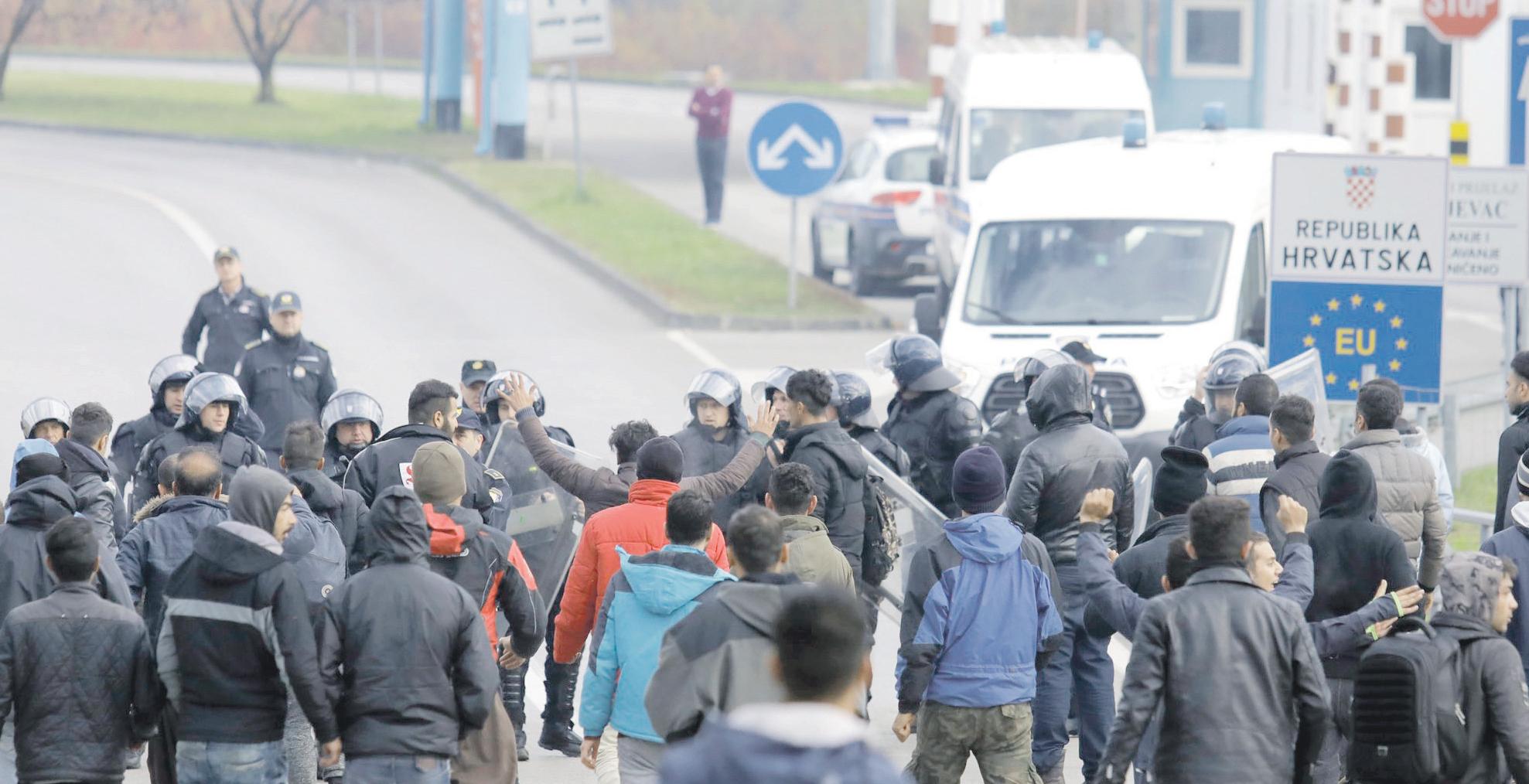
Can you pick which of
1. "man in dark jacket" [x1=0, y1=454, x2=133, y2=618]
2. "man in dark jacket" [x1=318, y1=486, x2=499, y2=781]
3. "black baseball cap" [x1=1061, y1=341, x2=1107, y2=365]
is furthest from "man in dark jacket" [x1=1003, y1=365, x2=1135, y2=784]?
"man in dark jacket" [x1=0, y1=454, x2=133, y2=618]

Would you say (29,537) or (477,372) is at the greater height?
(477,372)

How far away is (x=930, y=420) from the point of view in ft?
32.2

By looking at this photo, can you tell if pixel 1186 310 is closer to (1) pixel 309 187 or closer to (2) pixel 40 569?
(2) pixel 40 569

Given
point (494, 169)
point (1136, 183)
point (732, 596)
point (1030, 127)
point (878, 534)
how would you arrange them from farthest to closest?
point (494, 169), point (1030, 127), point (1136, 183), point (878, 534), point (732, 596)

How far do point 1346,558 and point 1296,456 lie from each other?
0.75 meters

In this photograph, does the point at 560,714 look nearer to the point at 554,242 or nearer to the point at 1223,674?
the point at 1223,674

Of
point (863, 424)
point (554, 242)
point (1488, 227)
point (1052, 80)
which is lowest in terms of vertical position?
point (554, 242)

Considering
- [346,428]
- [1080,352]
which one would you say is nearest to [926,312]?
[1080,352]

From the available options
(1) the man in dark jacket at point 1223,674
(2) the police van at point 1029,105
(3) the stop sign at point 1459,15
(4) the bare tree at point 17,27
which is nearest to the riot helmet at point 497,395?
(1) the man in dark jacket at point 1223,674

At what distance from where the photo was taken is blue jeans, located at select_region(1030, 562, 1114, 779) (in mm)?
8203

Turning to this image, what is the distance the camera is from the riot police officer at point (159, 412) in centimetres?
1002

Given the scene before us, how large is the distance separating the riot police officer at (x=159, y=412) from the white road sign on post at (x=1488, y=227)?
700 cm

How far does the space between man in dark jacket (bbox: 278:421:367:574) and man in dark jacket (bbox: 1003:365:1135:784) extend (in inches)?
96.3

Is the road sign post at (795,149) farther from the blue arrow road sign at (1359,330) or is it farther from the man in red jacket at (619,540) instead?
the man in red jacket at (619,540)
